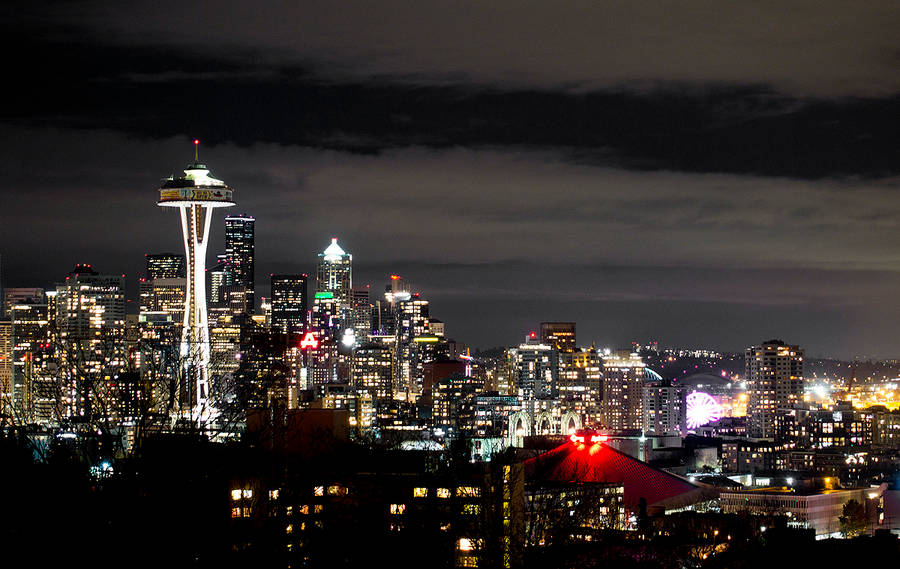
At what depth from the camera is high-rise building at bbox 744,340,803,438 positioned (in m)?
124

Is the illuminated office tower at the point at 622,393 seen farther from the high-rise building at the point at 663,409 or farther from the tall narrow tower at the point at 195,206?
the tall narrow tower at the point at 195,206

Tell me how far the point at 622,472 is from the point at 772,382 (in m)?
61.8

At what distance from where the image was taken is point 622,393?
140125 mm

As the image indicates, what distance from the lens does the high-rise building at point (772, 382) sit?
124 m

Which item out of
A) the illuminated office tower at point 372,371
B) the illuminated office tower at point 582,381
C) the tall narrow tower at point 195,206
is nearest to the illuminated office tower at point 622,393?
the illuminated office tower at point 582,381

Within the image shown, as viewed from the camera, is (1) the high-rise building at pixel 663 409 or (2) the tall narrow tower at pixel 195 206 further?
(1) the high-rise building at pixel 663 409

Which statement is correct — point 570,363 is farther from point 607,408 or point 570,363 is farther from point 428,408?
point 428,408

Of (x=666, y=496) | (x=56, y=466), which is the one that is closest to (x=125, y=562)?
(x=56, y=466)

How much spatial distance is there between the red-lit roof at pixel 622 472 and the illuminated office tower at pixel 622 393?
216 ft

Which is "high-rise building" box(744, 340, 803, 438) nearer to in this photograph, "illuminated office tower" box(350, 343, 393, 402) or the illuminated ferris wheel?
the illuminated ferris wheel

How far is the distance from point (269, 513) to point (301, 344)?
87.4 m

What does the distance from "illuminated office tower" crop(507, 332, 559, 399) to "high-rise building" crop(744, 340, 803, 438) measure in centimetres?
1757

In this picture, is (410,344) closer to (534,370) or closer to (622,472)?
(534,370)

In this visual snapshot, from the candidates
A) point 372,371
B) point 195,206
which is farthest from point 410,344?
point 195,206
